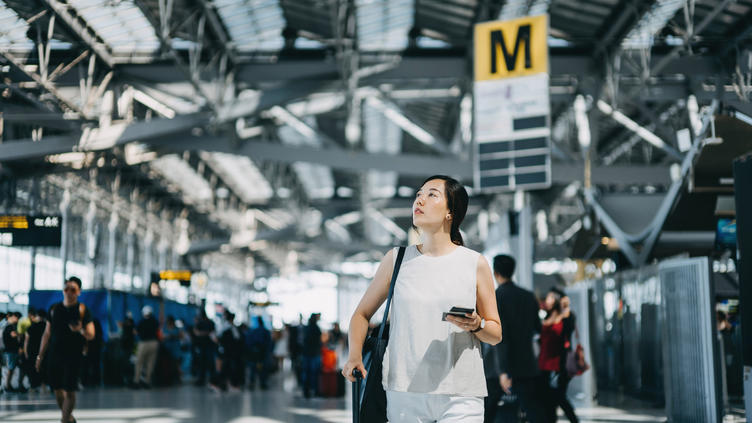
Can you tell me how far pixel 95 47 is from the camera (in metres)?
19.6

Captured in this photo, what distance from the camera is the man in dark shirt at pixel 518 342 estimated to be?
22.2 feet

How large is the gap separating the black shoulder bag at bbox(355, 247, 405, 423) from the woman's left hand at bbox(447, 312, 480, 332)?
41 cm

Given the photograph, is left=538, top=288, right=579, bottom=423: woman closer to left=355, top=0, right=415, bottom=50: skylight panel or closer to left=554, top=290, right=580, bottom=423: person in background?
left=554, top=290, right=580, bottom=423: person in background

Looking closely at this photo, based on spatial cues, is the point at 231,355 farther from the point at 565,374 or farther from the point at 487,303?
the point at 487,303

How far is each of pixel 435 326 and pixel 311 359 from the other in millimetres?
13839

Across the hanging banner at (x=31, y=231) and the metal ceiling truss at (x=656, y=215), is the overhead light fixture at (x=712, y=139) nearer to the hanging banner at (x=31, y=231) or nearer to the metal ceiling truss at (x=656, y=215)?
the metal ceiling truss at (x=656, y=215)

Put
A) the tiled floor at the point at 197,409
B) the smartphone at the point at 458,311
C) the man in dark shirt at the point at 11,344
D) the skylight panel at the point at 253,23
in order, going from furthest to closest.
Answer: the skylight panel at the point at 253,23, the man in dark shirt at the point at 11,344, the tiled floor at the point at 197,409, the smartphone at the point at 458,311

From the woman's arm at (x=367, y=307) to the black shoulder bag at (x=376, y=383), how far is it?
0.04 metres

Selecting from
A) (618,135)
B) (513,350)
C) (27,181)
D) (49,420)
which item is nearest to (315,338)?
(49,420)

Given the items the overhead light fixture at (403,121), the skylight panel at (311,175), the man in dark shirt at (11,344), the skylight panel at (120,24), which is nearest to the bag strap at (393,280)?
the skylight panel at (120,24)

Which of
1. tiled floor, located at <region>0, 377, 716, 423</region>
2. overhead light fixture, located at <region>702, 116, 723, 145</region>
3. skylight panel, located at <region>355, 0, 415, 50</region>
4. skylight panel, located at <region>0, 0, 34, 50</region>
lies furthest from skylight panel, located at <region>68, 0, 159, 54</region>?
overhead light fixture, located at <region>702, 116, 723, 145</region>

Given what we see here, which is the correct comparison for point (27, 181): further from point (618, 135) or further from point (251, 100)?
point (618, 135)

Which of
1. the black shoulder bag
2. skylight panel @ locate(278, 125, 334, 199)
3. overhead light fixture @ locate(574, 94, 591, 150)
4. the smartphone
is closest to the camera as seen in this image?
the smartphone

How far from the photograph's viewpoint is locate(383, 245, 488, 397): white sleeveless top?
3320 millimetres
